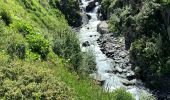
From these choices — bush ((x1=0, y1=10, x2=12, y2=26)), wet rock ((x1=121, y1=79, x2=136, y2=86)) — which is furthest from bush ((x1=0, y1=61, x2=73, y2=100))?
wet rock ((x1=121, y1=79, x2=136, y2=86))

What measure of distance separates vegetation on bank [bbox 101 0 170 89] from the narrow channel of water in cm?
311

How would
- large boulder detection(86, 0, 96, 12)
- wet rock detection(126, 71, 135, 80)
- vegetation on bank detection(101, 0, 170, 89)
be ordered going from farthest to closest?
large boulder detection(86, 0, 96, 12) < wet rock detection(126, 71, 135, 80) < vegetation on bank detection(101, 0, 170, 89)

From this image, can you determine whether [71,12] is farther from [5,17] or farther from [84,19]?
[5,17]

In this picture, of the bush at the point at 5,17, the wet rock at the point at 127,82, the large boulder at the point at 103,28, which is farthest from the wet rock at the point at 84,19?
the bush at the point at 5,17

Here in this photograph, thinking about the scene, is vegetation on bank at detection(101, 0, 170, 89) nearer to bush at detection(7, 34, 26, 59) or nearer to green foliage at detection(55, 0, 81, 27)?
green foliage at detection(55, 0, 81, 27)

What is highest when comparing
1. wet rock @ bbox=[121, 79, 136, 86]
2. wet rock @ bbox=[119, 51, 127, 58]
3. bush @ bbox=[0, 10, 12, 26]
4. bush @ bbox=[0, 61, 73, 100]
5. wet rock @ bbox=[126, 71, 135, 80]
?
bush @ bbox=[0, 10, 12, 26]

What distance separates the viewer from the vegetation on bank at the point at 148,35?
47844mm

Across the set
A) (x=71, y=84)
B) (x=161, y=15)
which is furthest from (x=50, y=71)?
(x=161, y=15)

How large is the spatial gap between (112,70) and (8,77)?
3495 centimetres

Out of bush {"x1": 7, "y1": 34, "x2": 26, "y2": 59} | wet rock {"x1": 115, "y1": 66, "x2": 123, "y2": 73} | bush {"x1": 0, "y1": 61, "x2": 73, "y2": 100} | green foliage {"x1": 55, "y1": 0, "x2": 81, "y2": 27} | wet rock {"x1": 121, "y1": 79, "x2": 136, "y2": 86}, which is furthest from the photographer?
green foliage {"x1": 55, "y1": 0, "x2": 81, "y2": 27}

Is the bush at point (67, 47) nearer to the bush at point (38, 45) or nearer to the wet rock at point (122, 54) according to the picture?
the bush at point (38, 45)

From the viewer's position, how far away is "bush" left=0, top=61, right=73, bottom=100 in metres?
16.8

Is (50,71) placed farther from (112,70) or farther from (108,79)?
(112,70)

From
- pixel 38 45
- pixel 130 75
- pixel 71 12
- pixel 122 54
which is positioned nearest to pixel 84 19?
pixel 71 12
